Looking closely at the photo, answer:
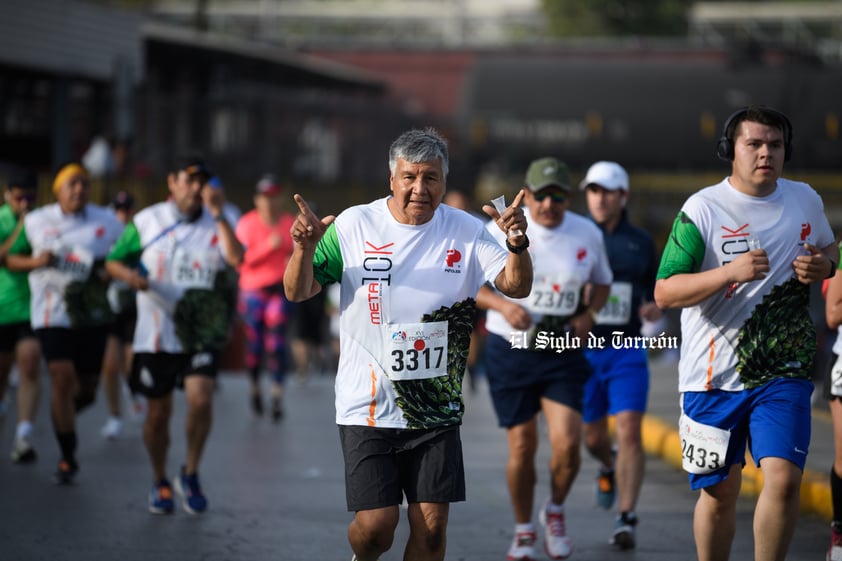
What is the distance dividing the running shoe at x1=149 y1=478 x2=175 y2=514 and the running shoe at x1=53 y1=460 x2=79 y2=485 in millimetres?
1209

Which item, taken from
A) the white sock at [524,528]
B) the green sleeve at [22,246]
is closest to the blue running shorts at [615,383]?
the white sock at [524,528]

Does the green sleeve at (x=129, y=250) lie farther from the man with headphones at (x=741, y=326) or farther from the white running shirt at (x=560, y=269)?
the man with headphones at (x=741, y=326)

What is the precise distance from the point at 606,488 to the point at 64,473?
3808mm

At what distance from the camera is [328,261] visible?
5.83 m

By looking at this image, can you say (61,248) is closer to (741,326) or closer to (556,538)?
(556,538)

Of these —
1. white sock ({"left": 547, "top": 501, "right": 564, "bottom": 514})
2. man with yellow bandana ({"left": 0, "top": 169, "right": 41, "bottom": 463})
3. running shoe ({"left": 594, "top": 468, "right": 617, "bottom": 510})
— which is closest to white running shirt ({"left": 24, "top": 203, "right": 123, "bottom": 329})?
man with yellow bandana ({"left": 0, "top": 169, "right": 41, "bottom": 463})

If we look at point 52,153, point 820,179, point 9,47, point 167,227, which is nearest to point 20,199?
point 167,227

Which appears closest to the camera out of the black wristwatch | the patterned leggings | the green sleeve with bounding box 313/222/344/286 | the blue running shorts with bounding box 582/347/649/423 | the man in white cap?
the black wristwatch

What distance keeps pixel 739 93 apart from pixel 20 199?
1063 inches

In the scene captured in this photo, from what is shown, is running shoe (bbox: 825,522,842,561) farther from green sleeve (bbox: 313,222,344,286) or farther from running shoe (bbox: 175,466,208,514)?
running shoe (bbox: 175,466,208,514)

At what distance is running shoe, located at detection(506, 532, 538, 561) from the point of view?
25.5 ft

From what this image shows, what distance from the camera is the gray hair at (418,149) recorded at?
570 cm

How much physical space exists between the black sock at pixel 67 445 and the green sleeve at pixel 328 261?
480cm

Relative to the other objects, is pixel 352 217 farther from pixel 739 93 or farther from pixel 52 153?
pixel 739 93
